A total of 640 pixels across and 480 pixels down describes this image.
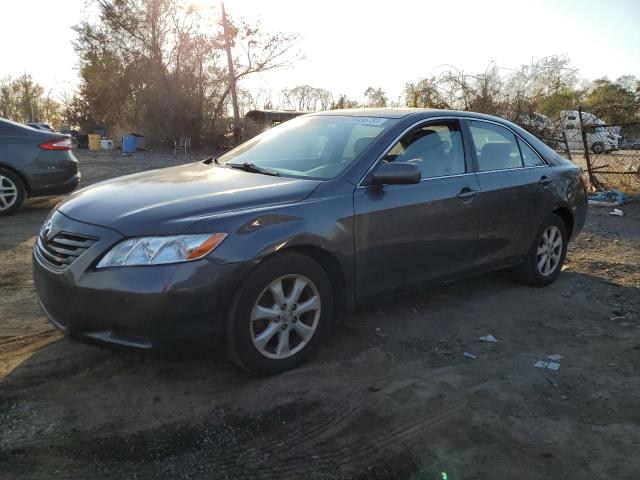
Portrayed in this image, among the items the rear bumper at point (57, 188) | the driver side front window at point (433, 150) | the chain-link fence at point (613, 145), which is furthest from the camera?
the chain-link fence at point (613, 145)

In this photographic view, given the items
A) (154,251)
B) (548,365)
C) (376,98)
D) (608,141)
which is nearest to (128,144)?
(376,98)

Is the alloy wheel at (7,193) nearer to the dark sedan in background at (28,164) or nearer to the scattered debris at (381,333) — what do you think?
the dark sedan in background at (28,164)

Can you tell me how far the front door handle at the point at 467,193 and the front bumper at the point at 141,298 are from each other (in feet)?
6.48

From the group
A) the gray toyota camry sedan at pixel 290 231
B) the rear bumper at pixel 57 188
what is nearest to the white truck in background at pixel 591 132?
the gray toyota camry sedan at pixel 290 231

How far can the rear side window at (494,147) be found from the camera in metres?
4.50

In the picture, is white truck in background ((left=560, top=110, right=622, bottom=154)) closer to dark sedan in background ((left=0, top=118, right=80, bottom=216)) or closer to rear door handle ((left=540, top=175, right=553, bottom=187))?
rear door handle ((left=540, top=175, right=553, bottom=187))

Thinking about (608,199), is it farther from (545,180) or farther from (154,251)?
(154,251)

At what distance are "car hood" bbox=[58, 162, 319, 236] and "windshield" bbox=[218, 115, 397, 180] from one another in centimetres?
24

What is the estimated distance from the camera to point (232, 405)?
2922mm

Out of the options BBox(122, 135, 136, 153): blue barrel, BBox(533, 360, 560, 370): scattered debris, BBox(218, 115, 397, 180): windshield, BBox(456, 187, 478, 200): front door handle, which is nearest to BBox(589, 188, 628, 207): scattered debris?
BBox(456, 187, 478, 200): front door handle

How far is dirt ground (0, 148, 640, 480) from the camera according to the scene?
2463 mm

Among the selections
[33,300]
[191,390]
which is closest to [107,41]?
[33,300]

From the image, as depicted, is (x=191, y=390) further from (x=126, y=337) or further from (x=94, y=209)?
(x=94, y=209)

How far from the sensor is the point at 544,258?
515 centimetres
